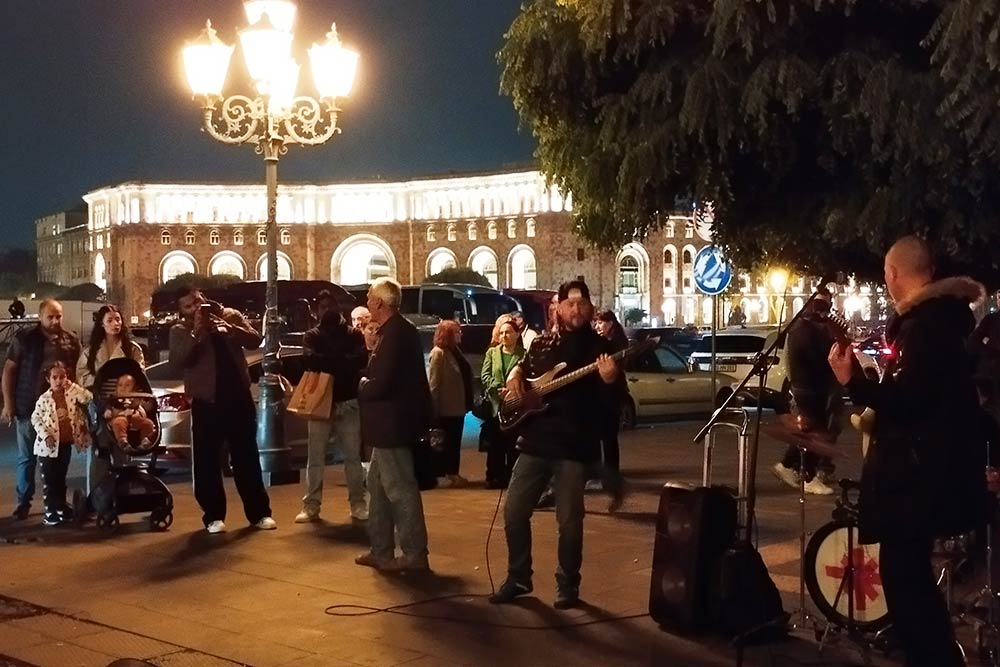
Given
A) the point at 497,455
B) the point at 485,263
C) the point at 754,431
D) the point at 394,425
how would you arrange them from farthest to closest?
the point at 485,263 → the point at 497,455 → the point at 394,425 → the point at 754,431

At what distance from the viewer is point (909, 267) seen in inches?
216

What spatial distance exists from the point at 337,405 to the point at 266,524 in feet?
3.80

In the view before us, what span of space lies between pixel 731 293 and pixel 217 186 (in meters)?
123

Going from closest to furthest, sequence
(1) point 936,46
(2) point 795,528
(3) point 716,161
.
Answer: (1) point 936,46 → (3) point 716,161 → (2) point 795,528

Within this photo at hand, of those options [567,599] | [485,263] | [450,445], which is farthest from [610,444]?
[485,263]

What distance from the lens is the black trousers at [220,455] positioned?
10414 mm

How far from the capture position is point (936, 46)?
7.30 meters

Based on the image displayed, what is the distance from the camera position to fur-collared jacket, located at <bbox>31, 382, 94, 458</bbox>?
436 inches

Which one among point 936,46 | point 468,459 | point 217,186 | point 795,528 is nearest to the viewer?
point 936,46

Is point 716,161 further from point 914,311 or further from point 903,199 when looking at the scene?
point 914,311

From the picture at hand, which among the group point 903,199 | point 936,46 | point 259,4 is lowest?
point 903,199

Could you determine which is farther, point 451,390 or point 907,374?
point 451,390

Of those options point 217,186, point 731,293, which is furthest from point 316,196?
point 731,293

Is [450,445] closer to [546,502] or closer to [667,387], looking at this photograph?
[546,502]
